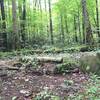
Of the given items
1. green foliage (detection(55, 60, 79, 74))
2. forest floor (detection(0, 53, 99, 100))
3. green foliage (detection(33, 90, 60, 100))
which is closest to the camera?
green foliage (detection(33, 90, 60, 100))

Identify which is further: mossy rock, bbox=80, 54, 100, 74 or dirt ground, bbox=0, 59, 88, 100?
mossy rock, bbox=80, 54, 100, 74

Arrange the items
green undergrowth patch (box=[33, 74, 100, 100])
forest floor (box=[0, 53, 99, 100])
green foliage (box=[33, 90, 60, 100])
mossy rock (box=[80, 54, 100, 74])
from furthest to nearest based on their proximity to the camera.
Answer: mossy rock (box=[80, 54, 100, 74]), forest floor (box=[0, 53, 99, 100]), green foliage (box=[33, 90, 60, 100]), green undergrowth patch (box=[33, 74, 100, 100])

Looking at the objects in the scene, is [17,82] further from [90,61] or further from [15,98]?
[90,61]

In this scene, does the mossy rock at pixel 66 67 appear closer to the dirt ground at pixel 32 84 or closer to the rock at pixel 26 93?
the dirt ground at pixel 32 84

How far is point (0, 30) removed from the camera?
18219 mm

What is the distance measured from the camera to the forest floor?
20.1 ft

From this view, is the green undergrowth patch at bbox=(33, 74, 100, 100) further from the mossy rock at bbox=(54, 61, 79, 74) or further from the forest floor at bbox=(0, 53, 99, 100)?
the mossy rock at bbox=(54, 61, 79, 74)

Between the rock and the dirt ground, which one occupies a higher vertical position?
the dirt ground

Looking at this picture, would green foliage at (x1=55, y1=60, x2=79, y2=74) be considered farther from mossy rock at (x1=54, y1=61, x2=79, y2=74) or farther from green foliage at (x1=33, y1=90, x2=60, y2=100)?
green foliage at (x1=33, y1=90, x2=60, y2=100)

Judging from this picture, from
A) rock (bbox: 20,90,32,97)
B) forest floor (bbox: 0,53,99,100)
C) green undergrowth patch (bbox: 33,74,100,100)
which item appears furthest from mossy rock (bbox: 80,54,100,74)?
rock (bbox: 20,90,32,97)

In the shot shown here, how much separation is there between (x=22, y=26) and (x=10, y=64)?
48.9ft

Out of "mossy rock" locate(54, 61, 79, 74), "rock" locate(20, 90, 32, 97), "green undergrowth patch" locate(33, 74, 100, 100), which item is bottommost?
"rock" locate(20, 90, 32, 97)

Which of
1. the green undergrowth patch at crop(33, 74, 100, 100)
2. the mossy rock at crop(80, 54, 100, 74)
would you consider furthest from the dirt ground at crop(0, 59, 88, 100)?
the mossy rock at crop(80, 54, 100, 74)

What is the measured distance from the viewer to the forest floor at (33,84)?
6.14 m
